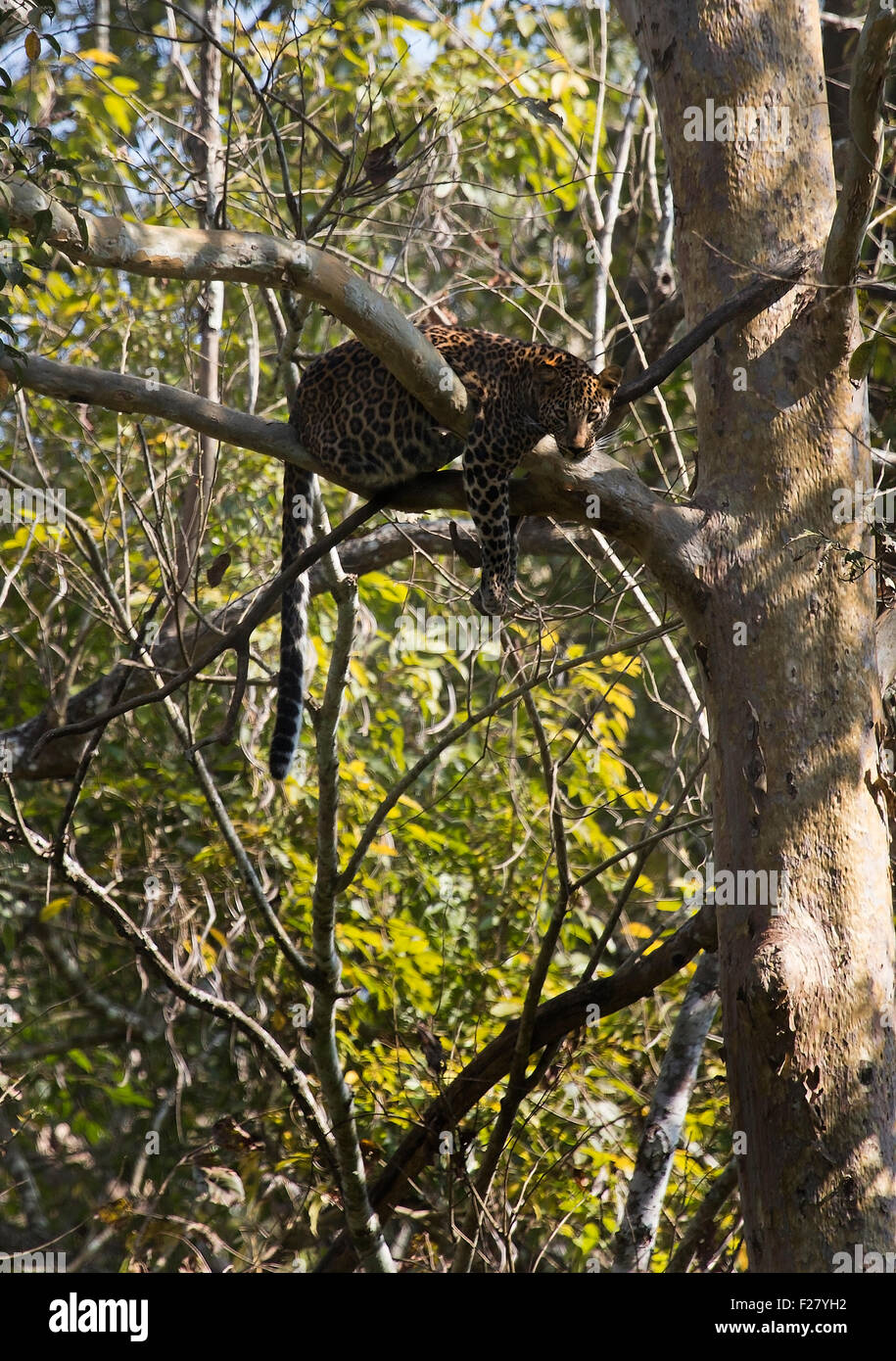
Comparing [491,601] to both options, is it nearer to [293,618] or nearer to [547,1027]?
[293,618]

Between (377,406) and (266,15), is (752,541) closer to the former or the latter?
(377,406)

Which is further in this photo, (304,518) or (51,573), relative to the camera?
(51,573)

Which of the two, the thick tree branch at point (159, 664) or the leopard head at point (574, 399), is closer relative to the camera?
the leopard head at point (574, 399)

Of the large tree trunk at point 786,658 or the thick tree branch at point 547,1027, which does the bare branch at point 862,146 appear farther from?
the thick tree branch at point 547,1027

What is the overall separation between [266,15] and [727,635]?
258 inches

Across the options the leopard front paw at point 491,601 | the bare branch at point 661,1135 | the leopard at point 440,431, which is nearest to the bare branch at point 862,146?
the leopard at point 440,431

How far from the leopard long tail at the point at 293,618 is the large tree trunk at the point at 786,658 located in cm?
179

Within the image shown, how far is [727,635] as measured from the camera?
3.74 m

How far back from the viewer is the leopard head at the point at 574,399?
459cm

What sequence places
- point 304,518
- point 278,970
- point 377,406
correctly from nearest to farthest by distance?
point 377,406
point 304,518
point 278,970

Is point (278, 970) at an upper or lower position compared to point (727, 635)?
lower

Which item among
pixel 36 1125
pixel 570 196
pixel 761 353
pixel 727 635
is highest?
pixel 570 196

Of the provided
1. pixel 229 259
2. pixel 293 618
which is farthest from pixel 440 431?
pixel 229 259
